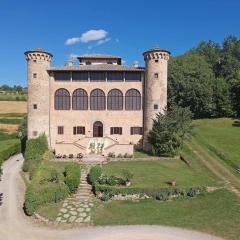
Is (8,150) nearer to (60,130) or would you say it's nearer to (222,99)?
(60,130)

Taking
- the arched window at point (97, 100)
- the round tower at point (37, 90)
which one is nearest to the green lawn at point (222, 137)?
the arched window at point (97, 100)

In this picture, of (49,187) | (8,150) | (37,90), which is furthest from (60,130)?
(49,187)

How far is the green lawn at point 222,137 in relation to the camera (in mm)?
42188

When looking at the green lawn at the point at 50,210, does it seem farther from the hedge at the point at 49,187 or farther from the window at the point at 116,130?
the window at the point at 116,130

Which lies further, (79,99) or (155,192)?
(79,99)

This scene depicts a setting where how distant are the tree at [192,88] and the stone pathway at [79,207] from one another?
37073mm

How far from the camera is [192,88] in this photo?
218ft

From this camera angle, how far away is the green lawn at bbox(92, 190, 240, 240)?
80.7ft

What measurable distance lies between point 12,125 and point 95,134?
37.7 metres

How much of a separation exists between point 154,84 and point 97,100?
8.33m

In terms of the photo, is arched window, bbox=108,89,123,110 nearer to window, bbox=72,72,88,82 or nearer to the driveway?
window, bbox=72,72,88,82

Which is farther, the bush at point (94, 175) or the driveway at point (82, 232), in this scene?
the bush at point (94, 175)

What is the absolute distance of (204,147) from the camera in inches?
1855

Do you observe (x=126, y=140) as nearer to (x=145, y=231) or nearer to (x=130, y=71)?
(x=130, y=71)
